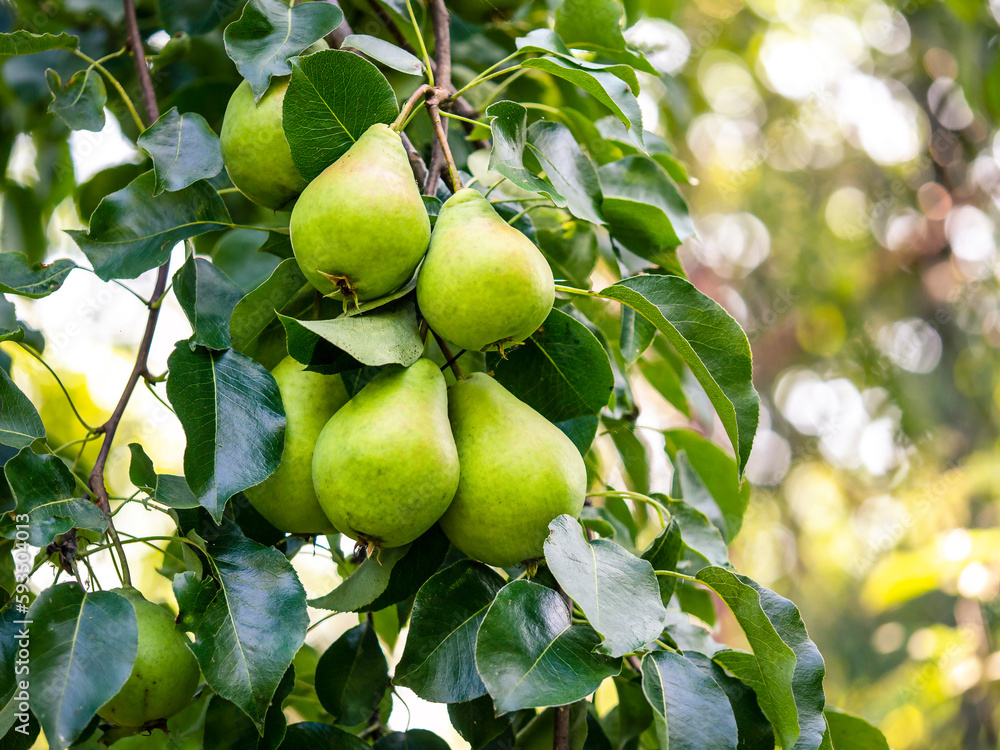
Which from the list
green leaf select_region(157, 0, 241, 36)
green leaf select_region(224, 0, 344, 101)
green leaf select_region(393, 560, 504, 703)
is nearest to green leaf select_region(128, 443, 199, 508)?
green leaf select_region(393, 560, 504, 703)

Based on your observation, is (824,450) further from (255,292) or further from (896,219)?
(255,292)

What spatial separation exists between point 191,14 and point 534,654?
90cm

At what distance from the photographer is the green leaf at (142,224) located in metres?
0.71

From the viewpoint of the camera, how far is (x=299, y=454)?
0.64 meters

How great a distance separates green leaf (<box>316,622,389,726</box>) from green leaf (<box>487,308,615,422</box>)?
316 millimetres

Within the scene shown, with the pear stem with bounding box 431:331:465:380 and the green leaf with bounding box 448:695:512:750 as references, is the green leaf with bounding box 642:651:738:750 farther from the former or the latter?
the pear stem with bounding box 431:331:465:380

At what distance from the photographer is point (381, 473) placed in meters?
0.56

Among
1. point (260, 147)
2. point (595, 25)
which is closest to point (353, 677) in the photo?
point (260, 147)

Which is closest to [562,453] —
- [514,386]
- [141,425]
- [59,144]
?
[514,386]

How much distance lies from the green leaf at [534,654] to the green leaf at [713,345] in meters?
0.21

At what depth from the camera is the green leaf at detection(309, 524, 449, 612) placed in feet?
2.13

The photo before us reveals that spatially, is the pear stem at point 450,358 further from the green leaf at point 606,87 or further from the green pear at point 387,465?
the green leaf at point 606,87

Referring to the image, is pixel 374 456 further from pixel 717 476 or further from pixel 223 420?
pixel 717 476

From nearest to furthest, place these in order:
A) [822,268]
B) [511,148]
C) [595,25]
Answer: [511,148] < [595,25] < [822,268]
